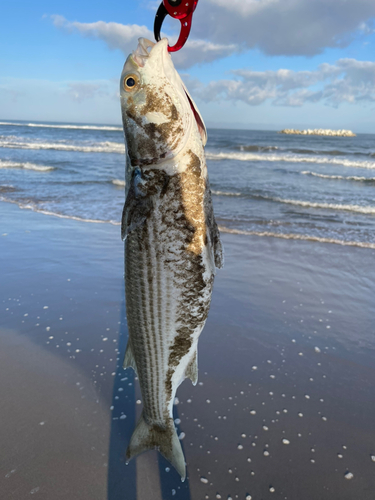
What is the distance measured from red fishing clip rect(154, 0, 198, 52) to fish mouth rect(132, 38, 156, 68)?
3.2 inches

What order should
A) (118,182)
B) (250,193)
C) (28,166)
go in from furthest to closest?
(28,166) → (118,182) → (250,193)

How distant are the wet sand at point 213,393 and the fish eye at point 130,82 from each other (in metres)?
3.22

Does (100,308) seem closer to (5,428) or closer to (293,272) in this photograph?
(5,428)

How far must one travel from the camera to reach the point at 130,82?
233cm

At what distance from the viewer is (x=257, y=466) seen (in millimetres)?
3191

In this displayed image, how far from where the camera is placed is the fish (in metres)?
2.34

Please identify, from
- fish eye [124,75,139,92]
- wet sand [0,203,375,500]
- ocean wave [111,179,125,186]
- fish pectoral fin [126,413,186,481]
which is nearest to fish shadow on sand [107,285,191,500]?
wet sand [0,203,375,500]

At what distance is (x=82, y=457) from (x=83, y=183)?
16941 millimetres

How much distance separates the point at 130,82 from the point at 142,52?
23cm

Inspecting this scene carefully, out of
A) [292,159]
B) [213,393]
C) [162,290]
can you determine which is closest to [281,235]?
[213,393]

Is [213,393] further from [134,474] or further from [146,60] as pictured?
[146,60]

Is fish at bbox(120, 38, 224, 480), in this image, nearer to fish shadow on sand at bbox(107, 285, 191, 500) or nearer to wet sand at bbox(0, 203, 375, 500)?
fish shadow on sand at bbox(107, 285, 191, 500)

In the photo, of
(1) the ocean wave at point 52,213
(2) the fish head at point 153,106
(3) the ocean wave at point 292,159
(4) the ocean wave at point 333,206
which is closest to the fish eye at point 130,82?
(2) the fish head at point 153,106

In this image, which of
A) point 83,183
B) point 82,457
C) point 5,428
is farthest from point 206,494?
point 83,183
